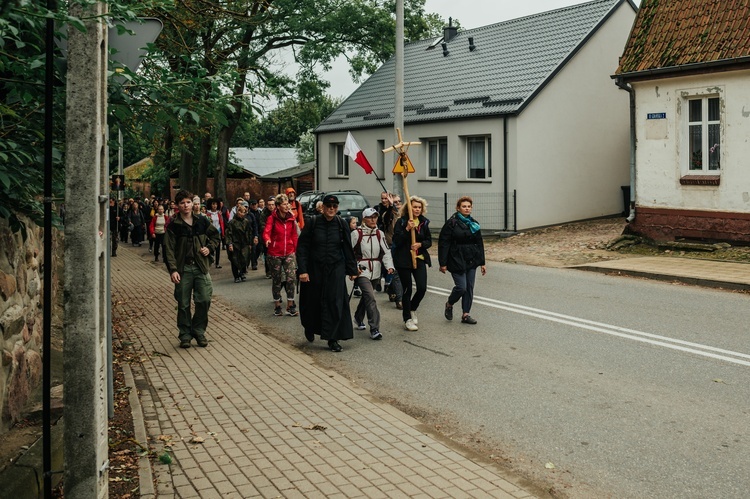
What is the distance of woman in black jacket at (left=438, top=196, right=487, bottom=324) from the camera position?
11.6 m

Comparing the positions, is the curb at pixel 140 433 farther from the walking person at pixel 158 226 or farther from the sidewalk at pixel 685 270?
the walking person at pixel 158 226

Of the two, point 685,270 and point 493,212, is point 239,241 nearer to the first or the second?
point 685,270

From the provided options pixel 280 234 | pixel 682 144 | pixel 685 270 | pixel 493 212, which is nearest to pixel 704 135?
pixel 682 144

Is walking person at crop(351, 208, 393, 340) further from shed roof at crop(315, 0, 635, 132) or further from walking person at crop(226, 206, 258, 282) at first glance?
shed roof at crop(315, 0, 635, 132)

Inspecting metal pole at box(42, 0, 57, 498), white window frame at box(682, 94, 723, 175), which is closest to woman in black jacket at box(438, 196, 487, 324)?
metal pole at box(42, 0, 57, 498)

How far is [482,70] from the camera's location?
31297 millimetres

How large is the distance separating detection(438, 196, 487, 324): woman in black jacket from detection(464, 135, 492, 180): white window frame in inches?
661

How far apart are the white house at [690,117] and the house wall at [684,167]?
0.07ft

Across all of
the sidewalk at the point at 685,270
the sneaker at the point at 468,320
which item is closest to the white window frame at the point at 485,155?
the sidewalk at the point at 685,270

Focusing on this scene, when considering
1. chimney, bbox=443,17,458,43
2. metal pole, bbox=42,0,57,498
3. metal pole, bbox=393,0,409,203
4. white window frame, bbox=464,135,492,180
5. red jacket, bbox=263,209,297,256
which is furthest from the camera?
chimney, bbox=443,17,458,43

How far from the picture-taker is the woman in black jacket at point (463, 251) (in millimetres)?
11625

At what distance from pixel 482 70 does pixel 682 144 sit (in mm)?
12353

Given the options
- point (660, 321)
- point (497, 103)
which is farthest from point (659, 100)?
point (660, 321)

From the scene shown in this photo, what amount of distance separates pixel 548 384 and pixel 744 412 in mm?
1803
